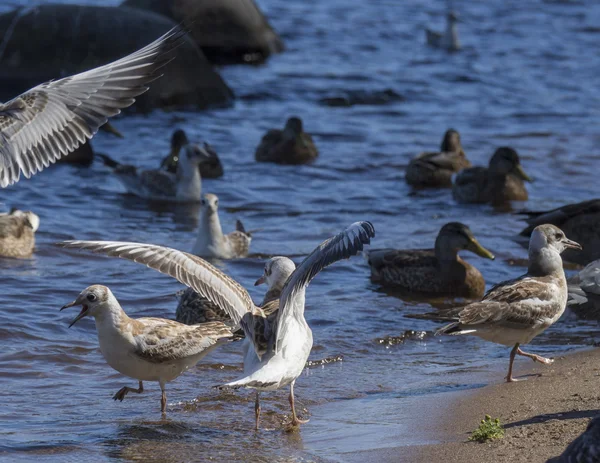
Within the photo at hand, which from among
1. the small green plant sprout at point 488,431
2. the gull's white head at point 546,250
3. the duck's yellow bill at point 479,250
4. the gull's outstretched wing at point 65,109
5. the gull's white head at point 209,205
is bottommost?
the duck's yellow bill at point 479,250

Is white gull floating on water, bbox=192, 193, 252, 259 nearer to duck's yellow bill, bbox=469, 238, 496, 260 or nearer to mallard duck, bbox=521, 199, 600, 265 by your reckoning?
duck's yellow bill, bbox=469, 238, 496, 260

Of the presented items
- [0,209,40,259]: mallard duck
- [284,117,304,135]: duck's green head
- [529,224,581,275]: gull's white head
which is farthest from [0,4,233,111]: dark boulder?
[529,224,581,275]: gull's white head

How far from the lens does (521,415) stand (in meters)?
6.68

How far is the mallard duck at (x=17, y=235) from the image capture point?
11203mm

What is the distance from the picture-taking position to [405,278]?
11.1 meters

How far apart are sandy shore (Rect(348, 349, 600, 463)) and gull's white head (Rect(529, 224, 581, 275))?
77 cm

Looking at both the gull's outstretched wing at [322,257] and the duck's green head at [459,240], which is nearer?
the gull's outstretched wing at [322,257]

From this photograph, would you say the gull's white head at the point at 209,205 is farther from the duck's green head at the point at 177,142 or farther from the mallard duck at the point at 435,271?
the duck's green head at the point at 177,142

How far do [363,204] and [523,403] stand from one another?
7.33m

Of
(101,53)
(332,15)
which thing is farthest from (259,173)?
(332,15)

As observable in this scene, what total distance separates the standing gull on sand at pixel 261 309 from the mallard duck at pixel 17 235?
4427 mm

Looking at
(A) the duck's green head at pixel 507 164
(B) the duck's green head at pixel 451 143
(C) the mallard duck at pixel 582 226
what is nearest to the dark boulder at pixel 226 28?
(B) the duck's green head at pixel 451 143

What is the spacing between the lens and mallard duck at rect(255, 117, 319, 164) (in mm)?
16031

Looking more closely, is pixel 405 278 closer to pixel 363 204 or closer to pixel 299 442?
pixel 363 204
